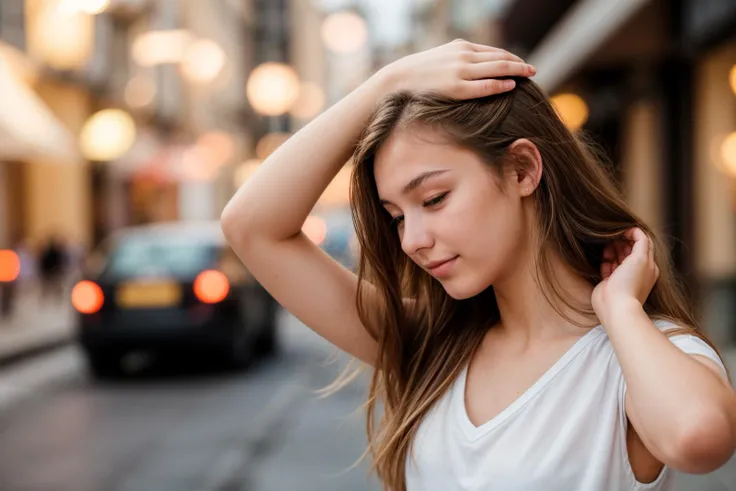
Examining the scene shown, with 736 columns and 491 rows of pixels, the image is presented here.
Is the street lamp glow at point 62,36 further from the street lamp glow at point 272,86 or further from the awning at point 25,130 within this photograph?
the street lamp glow at point 272,86

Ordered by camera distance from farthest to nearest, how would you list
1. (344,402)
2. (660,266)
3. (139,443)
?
(344,402), (139,443), (660,266)

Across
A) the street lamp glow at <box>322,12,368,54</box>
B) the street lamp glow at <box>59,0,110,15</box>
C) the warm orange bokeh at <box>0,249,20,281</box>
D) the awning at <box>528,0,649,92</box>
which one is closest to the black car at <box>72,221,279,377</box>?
the street lamp glow at <box>59,0,110,15</box>

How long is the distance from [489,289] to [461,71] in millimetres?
531

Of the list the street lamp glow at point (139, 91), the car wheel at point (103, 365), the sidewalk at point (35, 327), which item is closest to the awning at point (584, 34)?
the car wheel at point (103, 365)

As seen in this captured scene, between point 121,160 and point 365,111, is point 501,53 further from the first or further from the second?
point 121,160

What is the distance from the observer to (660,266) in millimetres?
1896

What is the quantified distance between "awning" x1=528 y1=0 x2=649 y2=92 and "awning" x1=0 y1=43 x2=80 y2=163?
7084mm

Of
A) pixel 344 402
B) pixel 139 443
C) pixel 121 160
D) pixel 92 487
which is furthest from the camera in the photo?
Answer: pixel 121 160

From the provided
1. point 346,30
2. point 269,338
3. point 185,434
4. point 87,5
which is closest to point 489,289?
point 185,434

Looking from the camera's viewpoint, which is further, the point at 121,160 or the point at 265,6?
the point at 265,6

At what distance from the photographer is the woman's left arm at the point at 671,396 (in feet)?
4.70

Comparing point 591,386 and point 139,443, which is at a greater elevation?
point 591,386

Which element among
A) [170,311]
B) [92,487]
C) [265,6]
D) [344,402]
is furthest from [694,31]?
[265,6]

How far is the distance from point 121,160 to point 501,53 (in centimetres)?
2820
